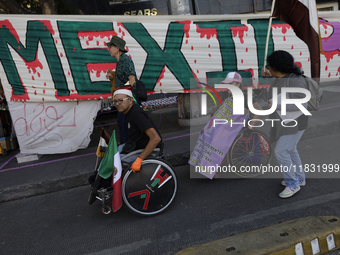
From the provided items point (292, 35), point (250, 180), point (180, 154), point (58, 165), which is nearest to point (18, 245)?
point (58, 165)

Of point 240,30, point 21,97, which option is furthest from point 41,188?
point 240,30

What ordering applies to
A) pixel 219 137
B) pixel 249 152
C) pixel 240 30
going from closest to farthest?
pixel 219 137, pixel 249 152, pixel 240 30

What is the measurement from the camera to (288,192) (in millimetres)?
3291

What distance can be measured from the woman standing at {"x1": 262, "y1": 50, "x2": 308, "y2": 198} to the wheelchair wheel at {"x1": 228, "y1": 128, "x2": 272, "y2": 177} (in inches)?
13.6

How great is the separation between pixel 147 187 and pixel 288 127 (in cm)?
182

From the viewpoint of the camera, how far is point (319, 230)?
2467 millimetres

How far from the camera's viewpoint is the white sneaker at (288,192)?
3.28 meters

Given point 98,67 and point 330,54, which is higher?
point 98,67

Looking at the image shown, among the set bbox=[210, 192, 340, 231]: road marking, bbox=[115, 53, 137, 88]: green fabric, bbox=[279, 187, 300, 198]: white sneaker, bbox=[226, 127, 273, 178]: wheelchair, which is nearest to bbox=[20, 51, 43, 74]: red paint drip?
bbox=[115, 53, 137, 88]: green fabric

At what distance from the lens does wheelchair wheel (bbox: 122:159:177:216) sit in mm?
3025

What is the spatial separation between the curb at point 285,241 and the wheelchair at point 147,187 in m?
0.77

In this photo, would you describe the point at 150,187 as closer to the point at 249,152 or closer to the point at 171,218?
the point at 171,218

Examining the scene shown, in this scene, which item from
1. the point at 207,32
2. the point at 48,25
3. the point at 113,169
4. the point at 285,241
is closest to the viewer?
the point at 285,241

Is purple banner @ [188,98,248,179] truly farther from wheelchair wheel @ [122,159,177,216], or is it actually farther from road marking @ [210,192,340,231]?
road marking @ [210,192,340,231]
